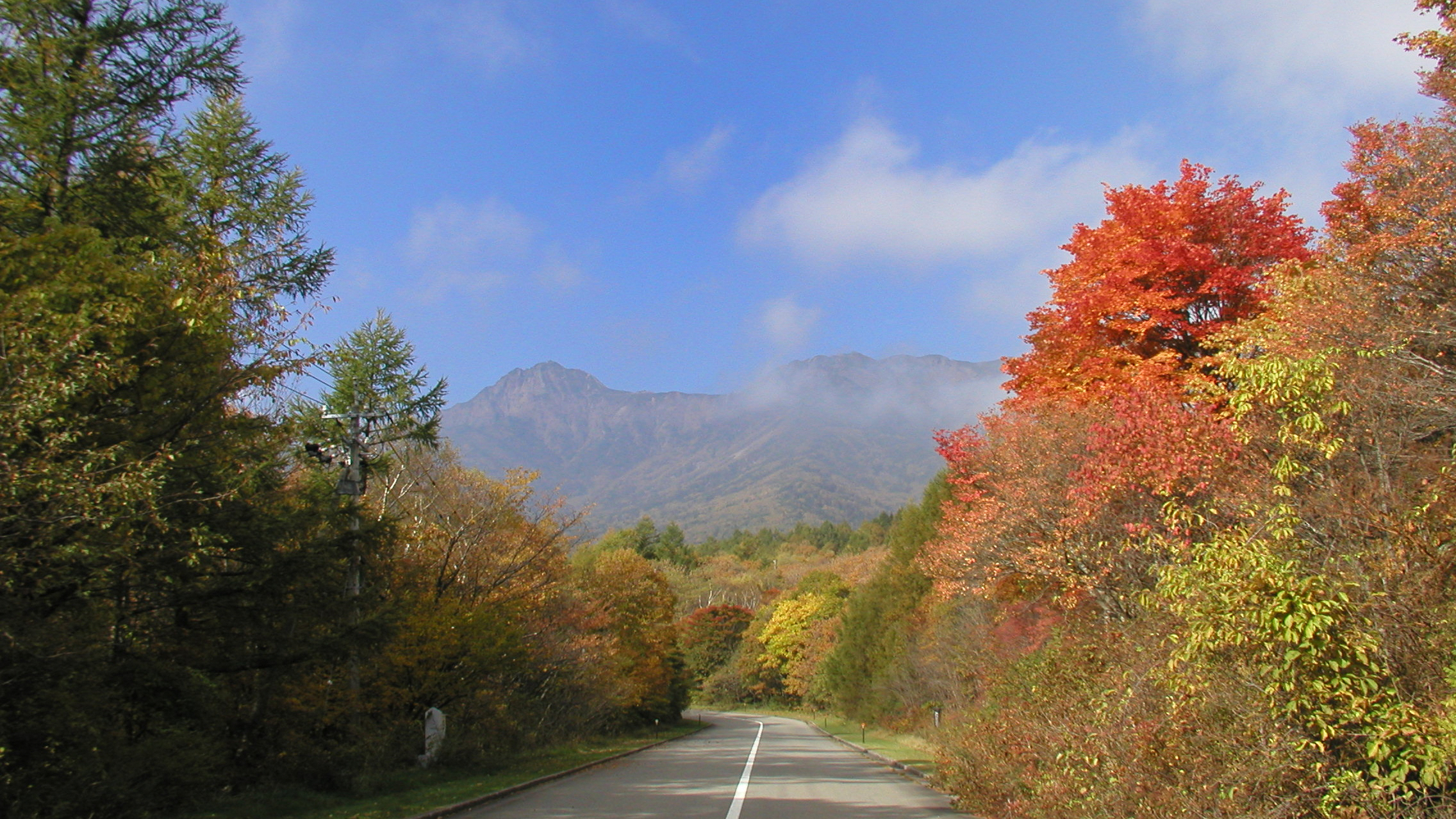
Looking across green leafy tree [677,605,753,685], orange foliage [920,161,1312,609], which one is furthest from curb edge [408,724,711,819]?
green leafy tree [677,605,753,685]

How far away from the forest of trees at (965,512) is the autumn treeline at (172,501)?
0.06 metres

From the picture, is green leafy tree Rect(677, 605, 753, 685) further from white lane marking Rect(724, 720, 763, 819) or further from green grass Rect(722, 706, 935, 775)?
white lane marking Rect(724, 720, 763, 819)

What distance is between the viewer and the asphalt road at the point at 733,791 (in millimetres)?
11914

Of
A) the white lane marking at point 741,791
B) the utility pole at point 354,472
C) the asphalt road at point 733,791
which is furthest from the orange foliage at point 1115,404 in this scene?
the utility pole at point 354,472

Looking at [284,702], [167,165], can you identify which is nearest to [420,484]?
[284,702]

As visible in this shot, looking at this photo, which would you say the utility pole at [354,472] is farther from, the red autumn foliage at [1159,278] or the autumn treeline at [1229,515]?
the red autumn foliage at [1159,278]

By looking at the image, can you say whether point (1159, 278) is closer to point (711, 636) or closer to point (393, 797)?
point (393, 797)

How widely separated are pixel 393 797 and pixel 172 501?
7686 mm

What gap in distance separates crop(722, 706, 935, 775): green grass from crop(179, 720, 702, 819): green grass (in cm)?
856

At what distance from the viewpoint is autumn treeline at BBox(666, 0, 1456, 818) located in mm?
6238

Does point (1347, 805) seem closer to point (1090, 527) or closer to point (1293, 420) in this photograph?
point (1293, 420)

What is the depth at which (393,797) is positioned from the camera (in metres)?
13.6

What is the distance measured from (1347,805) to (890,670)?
32.5 meters

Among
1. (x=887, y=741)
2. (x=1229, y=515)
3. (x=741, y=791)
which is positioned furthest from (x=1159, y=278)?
(x=887, y=741)
